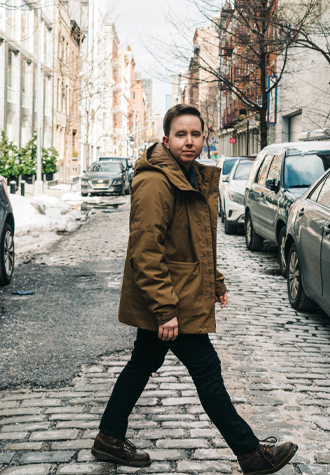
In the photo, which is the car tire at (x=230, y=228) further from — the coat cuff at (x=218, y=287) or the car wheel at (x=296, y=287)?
the coat cuff at (x=218, y=287)

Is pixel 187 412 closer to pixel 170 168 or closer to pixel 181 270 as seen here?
pixel 181 270

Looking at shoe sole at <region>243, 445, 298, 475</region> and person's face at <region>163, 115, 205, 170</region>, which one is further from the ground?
person's face at <region>163, 115, 205, 170</region>

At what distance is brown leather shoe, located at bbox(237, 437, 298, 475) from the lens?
2891mm

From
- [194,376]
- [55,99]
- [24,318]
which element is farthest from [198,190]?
[55,99]

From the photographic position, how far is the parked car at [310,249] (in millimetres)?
5484

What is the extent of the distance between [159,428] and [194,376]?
2.91 feet

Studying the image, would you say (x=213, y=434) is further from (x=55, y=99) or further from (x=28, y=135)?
(x=55, y=99)

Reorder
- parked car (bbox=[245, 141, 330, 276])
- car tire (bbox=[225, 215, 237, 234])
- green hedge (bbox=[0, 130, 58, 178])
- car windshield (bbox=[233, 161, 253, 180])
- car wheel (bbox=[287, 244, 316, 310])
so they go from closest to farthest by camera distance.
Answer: car wheel (bbox=[287, 244, 316, 310]), parked car (bbox=[245, 141, 330, 276]), car tire (bbox=[225, 215, 237, 234]), car windshield (bbox=[233, 161, 253, 180]), green hedge (bbox=[0, 130, 58, 178])

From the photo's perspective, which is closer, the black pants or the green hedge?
the black pants

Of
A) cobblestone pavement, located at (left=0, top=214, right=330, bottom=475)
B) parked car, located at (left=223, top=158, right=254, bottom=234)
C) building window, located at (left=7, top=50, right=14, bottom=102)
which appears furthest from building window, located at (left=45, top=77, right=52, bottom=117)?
cobblestone pavement, located at (left=0, top=214, right=330, bottom=475)

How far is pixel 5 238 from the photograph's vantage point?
25.7ft

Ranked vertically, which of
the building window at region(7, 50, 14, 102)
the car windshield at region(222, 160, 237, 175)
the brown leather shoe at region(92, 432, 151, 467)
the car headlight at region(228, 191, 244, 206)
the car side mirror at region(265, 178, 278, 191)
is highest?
the building window at region(7, 50, 14, 102)

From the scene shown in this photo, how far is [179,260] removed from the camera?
9.27ft

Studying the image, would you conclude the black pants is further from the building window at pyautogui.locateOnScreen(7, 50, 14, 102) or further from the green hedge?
the building window at pyautogui.locateOnScreen(7, 50, 14, 102)
